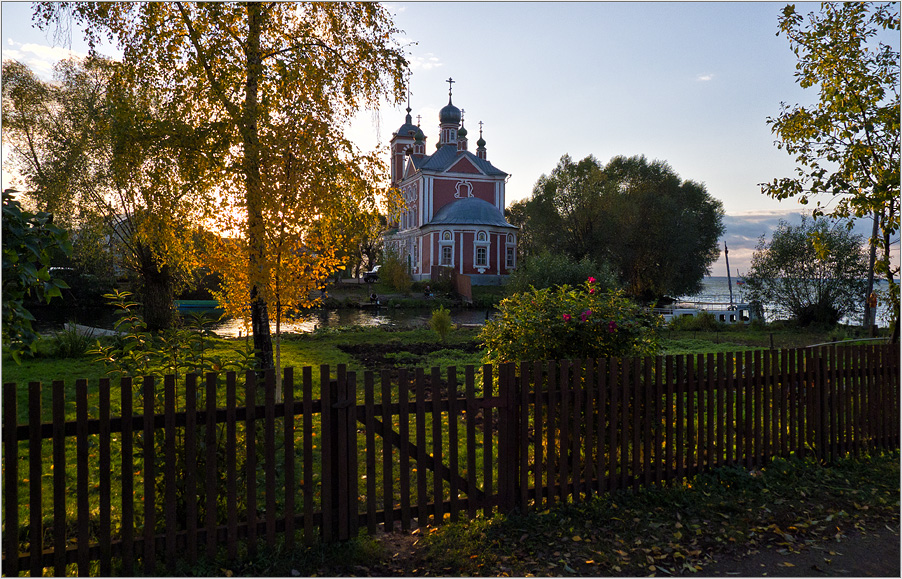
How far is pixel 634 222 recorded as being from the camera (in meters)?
43.2

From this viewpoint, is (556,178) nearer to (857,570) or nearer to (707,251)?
(707,251)

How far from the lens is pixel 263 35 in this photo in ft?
30.0

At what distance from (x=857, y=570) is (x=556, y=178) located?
46.5 meters

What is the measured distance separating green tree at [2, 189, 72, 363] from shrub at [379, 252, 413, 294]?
44.3 metres

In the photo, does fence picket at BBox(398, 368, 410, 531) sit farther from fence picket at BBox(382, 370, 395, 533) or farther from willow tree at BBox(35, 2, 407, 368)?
willow tree at BBox(35, 2, 407, 368)

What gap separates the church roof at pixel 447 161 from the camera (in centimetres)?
5959

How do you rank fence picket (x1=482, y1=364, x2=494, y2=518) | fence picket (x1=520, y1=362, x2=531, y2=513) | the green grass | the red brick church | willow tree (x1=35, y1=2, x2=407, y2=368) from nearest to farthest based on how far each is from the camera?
the green grass
fence picket (x1=482, y1=364, x2=494, y2=518)
fence picket (x1=520, y1=362, x2=531, y2=513)
willow tree (x1=35, y1=2, x2=407, y2=368)
the red brick church

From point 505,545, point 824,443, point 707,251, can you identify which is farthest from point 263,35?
point 707,251

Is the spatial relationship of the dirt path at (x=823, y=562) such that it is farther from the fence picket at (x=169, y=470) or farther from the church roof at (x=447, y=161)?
the church roof at (x=447, y=161)

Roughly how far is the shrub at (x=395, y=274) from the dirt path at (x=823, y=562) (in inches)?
1741

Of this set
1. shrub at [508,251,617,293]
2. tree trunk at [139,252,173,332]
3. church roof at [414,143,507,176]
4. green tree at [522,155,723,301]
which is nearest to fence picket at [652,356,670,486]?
tree trunk at [139,252,173,332]

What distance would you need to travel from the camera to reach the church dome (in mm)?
63000

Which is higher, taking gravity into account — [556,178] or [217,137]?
[556,178]

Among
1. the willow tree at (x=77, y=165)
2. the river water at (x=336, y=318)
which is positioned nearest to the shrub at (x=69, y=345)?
the willow tree at (x=77, y=165)
